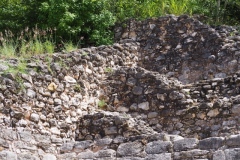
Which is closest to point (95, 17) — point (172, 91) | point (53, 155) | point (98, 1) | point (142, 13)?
point (98, 1)

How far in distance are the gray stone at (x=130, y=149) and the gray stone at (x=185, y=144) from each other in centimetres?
52

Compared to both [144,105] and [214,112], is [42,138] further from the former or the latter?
[214,112]

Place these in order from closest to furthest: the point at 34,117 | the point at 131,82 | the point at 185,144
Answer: the point at 185,144, the point at 34,117, the point at 131,82

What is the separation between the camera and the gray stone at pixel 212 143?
5957 mm

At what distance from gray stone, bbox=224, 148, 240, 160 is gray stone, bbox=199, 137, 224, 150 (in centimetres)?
15

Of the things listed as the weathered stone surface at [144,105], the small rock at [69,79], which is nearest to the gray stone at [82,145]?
the small rock at [69,79]

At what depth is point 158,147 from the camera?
6.43 metres

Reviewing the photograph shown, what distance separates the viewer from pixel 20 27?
39.4 ft

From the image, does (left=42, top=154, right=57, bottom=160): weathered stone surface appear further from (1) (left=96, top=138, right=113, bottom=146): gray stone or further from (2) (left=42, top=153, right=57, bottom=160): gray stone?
(1) (left=96, top=138, right=113, bottom=146): gray stone

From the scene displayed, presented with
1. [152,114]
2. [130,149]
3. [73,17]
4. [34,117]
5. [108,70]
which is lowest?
[130,149]

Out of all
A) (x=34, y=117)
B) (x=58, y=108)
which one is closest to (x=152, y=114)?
(x=58, y=108)

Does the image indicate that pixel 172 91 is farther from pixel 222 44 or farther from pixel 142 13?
pixel 142 13

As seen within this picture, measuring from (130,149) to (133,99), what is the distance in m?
3.20

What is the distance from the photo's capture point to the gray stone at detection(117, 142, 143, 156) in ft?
21.6
